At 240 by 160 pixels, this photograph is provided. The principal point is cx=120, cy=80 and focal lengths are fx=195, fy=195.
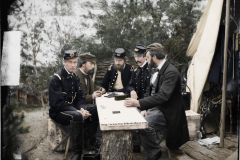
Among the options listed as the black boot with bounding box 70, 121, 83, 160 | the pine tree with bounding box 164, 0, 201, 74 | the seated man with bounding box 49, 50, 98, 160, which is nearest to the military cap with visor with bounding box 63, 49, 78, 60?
the seated man with bounding box 49, 50, 98, 160

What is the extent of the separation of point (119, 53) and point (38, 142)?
91.0 inches

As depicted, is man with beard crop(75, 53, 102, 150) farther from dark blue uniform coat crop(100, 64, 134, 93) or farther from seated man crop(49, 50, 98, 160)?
seated man crop(49, 50, 98, 160)

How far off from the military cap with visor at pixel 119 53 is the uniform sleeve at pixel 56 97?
137 centimetres

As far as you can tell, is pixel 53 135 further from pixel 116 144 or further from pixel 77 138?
pixel 116 144

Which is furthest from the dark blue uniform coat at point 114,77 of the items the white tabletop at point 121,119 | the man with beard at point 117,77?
the white tabletop at point 121,119

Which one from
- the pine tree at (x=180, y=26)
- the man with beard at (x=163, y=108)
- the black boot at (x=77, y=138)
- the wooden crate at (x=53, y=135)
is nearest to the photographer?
the man with beard at (x=163, y=108)

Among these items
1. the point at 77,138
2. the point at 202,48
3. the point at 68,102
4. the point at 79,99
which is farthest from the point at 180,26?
the point at 77,138

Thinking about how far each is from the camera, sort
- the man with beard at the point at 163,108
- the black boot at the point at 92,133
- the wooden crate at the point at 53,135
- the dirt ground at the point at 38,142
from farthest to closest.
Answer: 1. the black boot at the point at 92,133
2. the wooden crate at the point at 53,135
3. the dirt ground at the point at 38,142
4. the man with beard at the point at 163,108

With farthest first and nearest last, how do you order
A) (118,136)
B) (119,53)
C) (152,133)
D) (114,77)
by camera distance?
(114,77), (119,53), (152,133), (118,136)

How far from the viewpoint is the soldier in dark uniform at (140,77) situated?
3941 millimetres

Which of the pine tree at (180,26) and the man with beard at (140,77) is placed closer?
the pine tree at (180,26)

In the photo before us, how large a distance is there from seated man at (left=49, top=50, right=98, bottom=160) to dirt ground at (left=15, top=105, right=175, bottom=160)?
0.46 metres

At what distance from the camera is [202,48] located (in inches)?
152

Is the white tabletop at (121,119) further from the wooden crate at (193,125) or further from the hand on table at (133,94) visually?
the wooden crate at (193,125)
